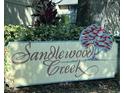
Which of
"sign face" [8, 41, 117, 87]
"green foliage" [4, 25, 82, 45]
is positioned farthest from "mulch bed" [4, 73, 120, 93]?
"green foliage" [4, 25, 82, 45]

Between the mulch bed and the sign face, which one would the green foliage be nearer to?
the sign face

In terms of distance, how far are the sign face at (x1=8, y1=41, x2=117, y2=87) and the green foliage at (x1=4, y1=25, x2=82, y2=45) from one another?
0.50 feet

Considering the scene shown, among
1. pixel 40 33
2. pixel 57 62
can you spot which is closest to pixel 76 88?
pixel 57 62

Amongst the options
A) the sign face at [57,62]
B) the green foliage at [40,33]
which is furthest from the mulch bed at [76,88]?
the green foliage at [40,33]

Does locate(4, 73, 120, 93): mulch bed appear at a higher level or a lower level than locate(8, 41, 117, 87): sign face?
lower

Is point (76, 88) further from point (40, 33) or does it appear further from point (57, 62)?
point (40, 33)

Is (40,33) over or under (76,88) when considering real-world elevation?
over

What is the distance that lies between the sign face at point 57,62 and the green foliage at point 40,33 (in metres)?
0.15

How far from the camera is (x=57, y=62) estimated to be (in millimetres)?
7594

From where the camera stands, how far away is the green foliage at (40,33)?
23.8 ft

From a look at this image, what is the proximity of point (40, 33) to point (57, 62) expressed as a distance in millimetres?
805

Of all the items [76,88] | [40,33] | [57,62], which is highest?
[40,33]

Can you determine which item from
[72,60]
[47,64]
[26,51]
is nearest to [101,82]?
[72,60]

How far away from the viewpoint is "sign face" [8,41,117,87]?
7199 millimetres
